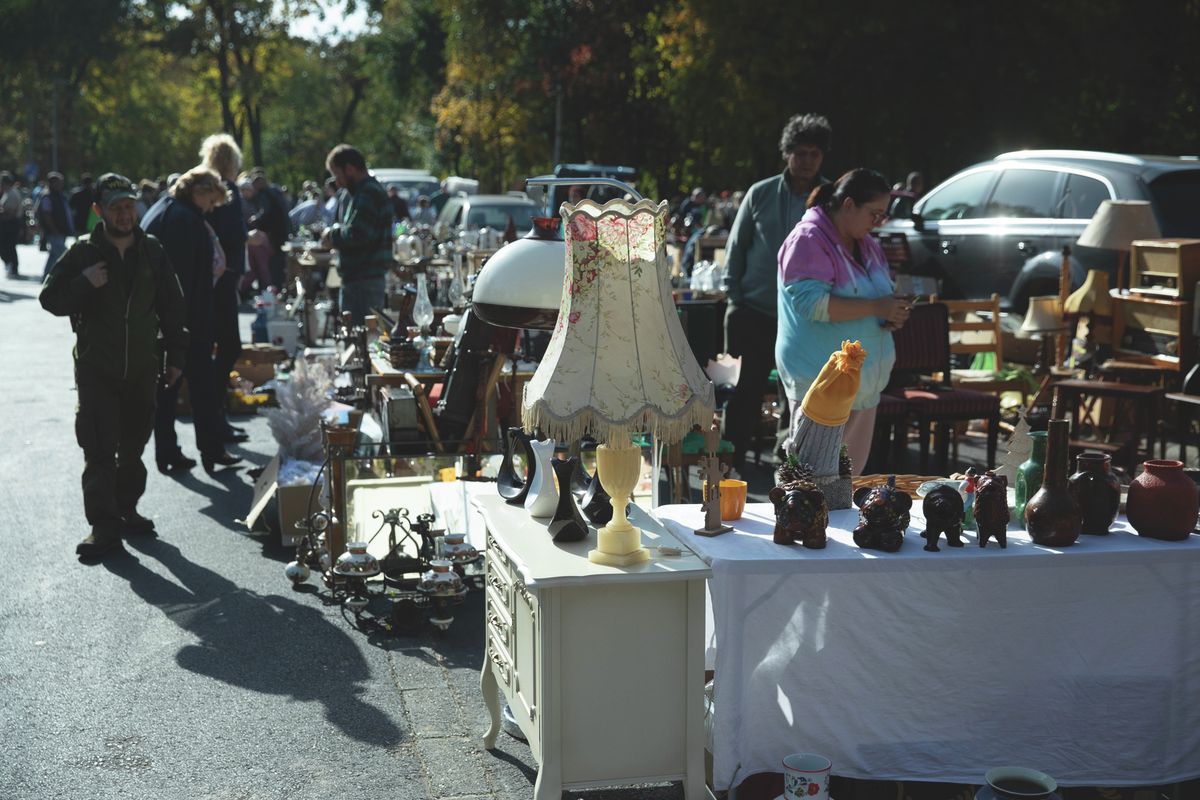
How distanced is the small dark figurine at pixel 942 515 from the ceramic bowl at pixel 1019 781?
0.61 metres

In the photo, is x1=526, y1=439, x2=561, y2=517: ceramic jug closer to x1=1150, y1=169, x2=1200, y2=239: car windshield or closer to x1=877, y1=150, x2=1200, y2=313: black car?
x1=877, y1=150, x2=1200, y2=313: black car

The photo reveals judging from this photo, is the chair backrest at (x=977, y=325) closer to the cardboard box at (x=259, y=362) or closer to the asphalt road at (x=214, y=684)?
the asphalt road at (x=214, y=684)

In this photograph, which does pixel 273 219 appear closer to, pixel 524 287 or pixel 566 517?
pixel 524 287

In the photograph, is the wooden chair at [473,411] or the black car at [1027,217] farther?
the black car at [1027,217]

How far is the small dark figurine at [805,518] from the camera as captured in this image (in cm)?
378

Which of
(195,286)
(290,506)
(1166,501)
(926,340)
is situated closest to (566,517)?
(1166,501)

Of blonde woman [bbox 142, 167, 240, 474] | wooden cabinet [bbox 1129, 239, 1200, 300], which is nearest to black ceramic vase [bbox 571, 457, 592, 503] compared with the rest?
blonde woman [bbox 142, 167, 240, 474]

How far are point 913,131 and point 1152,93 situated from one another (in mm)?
4092

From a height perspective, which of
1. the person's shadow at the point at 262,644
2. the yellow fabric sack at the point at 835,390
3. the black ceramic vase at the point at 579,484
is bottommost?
the person's shadow at the point at 262,644

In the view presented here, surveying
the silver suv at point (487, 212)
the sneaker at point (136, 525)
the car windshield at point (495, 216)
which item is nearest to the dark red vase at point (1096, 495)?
the sneaker at point (136, 525)

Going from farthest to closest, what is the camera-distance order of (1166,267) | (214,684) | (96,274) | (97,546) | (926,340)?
(1166,267), (926,340), (97,546), (96,274), (214,684)

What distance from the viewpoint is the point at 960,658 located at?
3838 mm

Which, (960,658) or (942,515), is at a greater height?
(942,515)

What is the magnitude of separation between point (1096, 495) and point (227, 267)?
6258 millimetres
